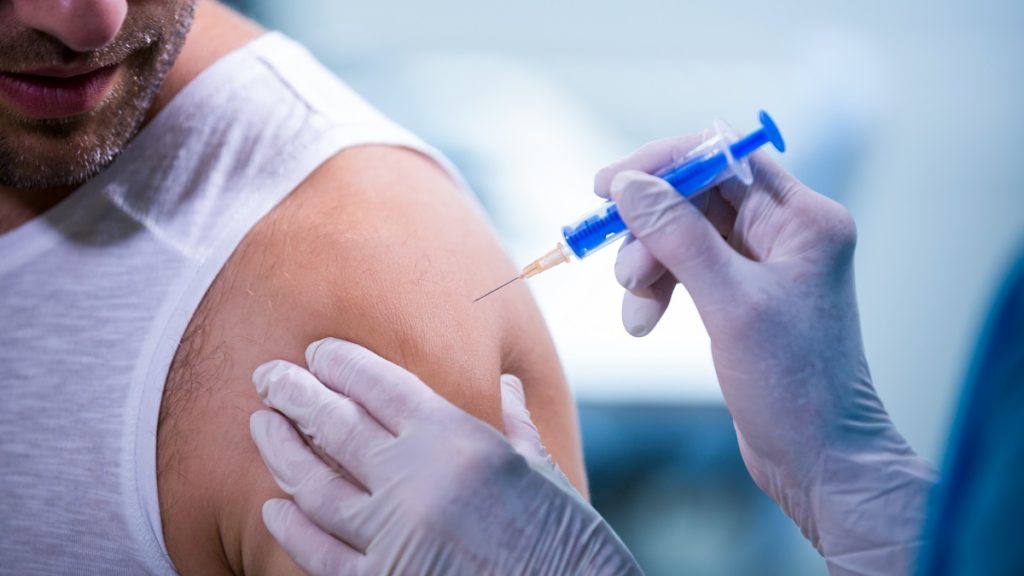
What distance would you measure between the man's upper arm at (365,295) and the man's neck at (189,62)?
0.84 ft

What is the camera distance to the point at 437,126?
8.85 feet

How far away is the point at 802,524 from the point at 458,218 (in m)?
0.56

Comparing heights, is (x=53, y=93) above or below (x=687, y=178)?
below

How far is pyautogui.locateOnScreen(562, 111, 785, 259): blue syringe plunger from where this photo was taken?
0.92 metres

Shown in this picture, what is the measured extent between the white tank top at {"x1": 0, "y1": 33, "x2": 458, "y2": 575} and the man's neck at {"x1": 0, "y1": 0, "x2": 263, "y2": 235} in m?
0.03

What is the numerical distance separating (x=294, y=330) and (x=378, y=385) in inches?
4.9

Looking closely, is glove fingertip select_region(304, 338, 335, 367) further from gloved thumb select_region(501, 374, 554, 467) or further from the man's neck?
the man's neck

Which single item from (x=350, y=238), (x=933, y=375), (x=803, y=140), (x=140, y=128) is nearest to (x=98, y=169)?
(x=140, y=128)

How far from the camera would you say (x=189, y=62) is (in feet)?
3.86

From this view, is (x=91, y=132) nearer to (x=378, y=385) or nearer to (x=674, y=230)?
(x=378, y=385)

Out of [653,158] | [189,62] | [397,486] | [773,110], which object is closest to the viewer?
[397,486]

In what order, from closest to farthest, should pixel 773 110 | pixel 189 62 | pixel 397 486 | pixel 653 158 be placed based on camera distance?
pixel 397 486 < pixel 653 158 < pixel 189 62 < pixel 773 110

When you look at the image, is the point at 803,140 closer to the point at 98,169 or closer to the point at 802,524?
the point at 802,524

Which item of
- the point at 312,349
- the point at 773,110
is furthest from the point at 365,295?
the point at 773,110
